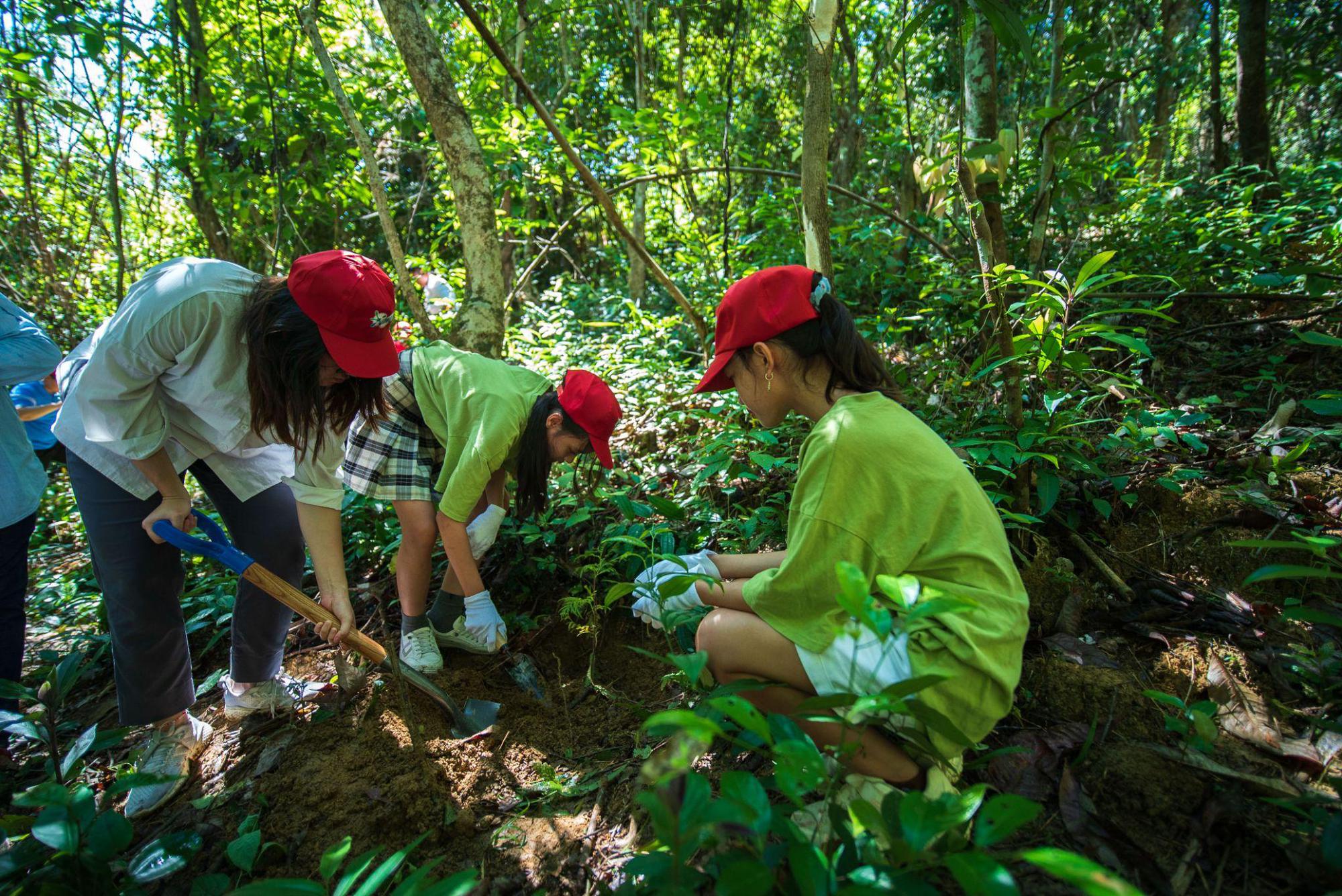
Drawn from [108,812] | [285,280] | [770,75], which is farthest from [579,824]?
[770,75]

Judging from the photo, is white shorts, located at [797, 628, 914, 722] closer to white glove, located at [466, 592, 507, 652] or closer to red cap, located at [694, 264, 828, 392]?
red cap, located at [694, 264, 828, 392]

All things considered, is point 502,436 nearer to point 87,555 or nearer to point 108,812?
point 108,812

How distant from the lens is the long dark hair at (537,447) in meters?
2.38

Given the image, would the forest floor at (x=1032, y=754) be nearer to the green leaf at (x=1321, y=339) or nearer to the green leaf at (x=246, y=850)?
the green leaf at (x=246, y=850)

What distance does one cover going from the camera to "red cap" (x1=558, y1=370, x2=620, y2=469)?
92.7 inches

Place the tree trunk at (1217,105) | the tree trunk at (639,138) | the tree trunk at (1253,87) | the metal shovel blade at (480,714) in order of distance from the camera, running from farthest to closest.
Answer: the tree trunk at (639,138)
the tree trunk at (1217,105)
the tree trunk at (1253,87)
the metal shovel blade at (480,714)

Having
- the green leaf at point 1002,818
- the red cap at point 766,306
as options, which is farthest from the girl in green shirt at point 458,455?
the green leaf at point 1002,818

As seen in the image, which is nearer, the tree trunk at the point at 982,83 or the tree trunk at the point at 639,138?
the tree trunk at the point at 982,83

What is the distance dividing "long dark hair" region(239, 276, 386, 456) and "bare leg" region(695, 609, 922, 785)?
1199 millimetres

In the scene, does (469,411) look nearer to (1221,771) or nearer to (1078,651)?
(1078,651)

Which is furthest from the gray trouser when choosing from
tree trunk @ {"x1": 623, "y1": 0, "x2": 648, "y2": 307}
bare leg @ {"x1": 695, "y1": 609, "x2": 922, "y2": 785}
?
tree trunk @ {"x1": 623, "y1": 0, "x2": 648, "y2": 307}

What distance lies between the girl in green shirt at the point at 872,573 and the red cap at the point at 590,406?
34.9 inches

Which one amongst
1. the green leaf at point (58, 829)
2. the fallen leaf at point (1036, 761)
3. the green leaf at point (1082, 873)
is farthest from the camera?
the fallen leaf at point (1036, 761)

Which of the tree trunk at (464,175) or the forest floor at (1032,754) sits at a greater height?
the tree trunk at (464,175)
